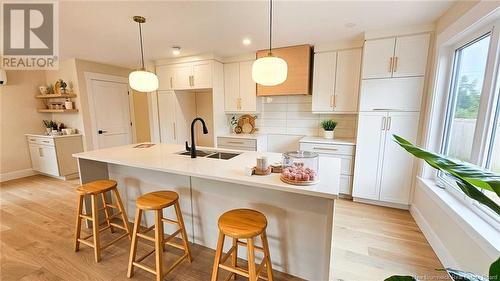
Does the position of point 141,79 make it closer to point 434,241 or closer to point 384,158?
point 384,158

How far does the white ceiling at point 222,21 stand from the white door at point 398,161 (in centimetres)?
112

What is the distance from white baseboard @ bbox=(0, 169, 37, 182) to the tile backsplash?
4770 millimetres

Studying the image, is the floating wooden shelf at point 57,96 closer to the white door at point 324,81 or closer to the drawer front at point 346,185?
the white door at point 324,81

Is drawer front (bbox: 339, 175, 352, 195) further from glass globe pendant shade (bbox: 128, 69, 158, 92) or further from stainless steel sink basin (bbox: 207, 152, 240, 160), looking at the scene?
glass globe pendant shade (bbox: 128, 69, 158, 92)

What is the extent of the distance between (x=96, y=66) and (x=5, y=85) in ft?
5.07

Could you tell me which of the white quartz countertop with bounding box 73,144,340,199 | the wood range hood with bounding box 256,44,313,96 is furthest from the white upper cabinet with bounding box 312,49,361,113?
the white quartz countertop with bounding box 73,144,340,199

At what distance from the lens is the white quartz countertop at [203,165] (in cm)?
129

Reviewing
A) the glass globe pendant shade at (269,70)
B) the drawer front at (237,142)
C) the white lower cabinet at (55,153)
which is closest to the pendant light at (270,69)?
the glass globe pendant shade at (269,70)

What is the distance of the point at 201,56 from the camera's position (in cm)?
365

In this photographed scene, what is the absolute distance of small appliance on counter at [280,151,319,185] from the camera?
133 cm

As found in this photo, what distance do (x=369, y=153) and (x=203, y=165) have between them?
2249 mm

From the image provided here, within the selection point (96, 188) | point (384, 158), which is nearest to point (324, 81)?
point (384, 158)

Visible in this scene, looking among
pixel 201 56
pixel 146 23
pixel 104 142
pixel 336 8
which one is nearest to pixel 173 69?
pixel 201 56

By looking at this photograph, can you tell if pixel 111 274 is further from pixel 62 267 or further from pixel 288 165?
pixel 288 165
